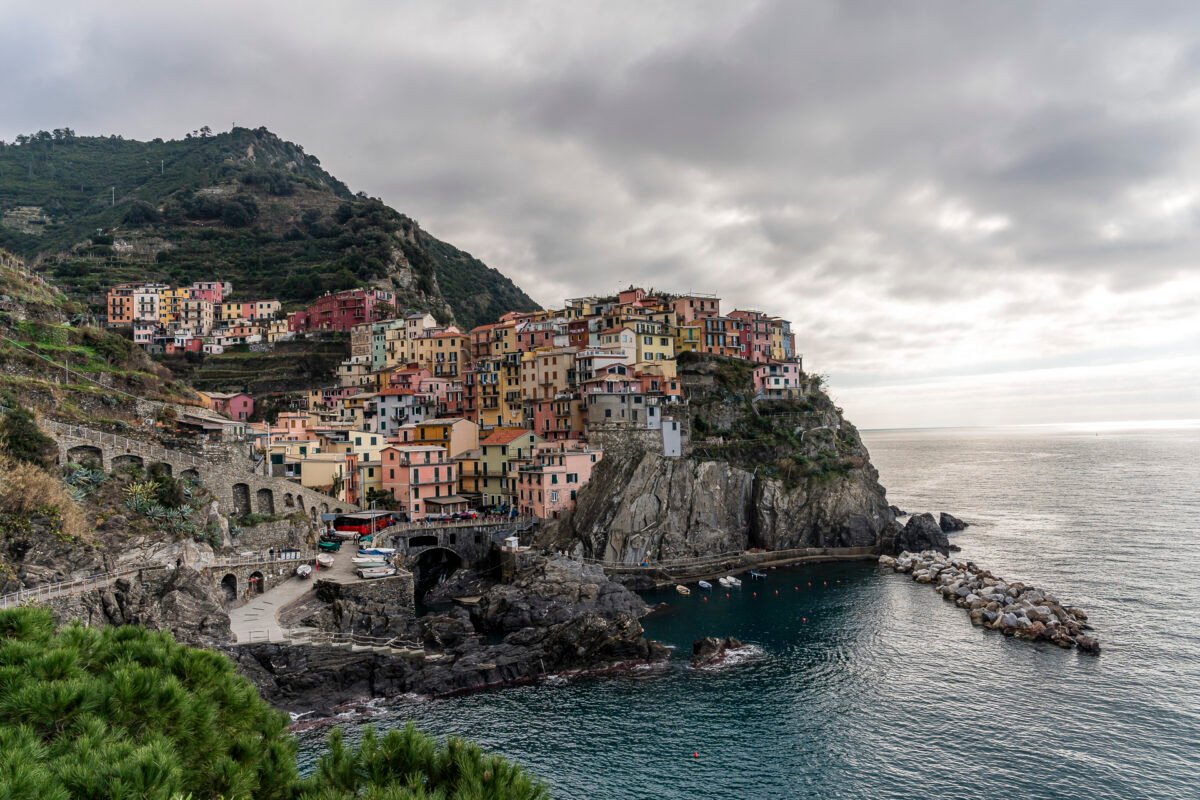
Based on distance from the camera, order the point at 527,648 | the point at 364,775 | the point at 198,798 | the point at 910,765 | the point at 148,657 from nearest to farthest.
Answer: the point at 198,798 → the point at 364,775 → the point at 148,657 → the point at 910,765 → the point at 527,648

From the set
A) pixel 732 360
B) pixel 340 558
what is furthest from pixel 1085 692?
pixel 732 360

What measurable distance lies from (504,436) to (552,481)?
9.16 metres

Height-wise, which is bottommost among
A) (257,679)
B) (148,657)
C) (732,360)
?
(257,679)

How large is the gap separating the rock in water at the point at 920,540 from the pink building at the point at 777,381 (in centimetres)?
2245

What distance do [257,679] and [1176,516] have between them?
10166 cm

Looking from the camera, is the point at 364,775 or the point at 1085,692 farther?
the point at 1085,692

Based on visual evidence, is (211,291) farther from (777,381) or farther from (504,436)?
(777,381)

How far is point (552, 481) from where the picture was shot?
6956 cm

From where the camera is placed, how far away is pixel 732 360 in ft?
301

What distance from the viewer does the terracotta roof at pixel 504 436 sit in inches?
2945

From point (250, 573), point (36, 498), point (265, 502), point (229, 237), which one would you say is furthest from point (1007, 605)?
point (229, 237)

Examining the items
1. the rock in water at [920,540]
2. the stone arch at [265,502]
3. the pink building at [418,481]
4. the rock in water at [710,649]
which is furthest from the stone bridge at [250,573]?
the rock in water at [920,540]

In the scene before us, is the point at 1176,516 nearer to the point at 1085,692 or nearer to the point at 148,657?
the point at 1085,692

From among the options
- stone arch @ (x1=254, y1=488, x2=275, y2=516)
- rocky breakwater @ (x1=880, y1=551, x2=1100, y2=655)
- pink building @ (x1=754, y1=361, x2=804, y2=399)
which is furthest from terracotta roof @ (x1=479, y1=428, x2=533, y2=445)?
rocky breakwater @ (x1=880, y1=551, x2=1100, y2=655)
